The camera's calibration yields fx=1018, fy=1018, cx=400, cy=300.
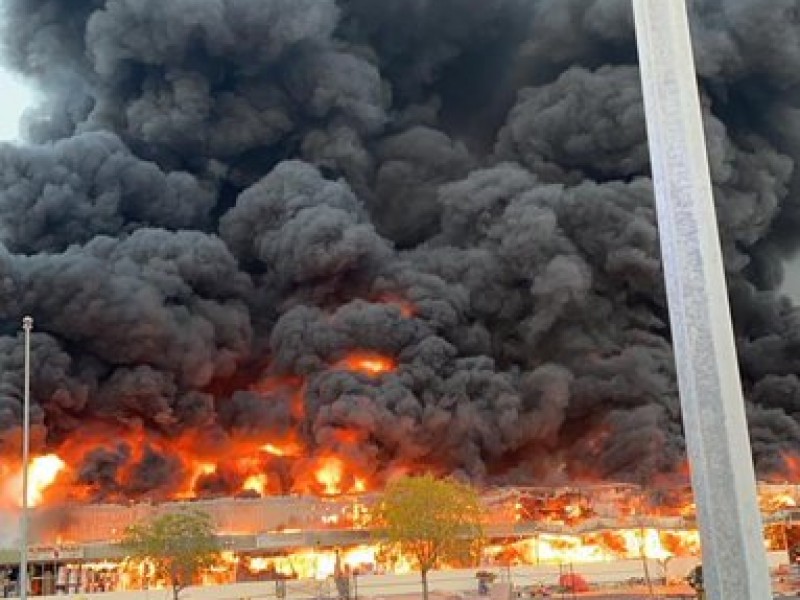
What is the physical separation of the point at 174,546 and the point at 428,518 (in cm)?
1094

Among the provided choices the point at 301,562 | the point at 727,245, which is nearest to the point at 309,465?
the point at 301,562

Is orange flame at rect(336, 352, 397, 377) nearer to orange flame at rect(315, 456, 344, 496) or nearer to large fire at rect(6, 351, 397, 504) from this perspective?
large fire at rect(6, 351, 397, 504)

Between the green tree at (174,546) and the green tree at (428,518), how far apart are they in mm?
8334

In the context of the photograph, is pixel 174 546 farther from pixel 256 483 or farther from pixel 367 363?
pixel 256 483

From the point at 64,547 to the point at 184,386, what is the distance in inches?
487

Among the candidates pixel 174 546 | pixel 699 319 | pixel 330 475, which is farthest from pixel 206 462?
pixel 699 319

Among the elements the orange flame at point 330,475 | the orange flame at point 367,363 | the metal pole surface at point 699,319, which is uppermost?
the orange flame at point 367,363

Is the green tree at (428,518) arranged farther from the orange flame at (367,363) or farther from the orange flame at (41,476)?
the orange flame at (41,476)

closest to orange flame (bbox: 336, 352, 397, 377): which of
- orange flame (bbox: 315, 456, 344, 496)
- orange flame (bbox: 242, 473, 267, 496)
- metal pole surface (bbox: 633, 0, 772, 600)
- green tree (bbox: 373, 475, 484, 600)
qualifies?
orange flame (bbox: 315, 456, 344, 496)

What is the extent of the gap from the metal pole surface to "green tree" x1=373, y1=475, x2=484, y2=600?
3906 centimetres

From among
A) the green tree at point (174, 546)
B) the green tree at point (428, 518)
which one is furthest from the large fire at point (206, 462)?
the green tree at point (174, 546)

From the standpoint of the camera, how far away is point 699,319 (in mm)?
5055

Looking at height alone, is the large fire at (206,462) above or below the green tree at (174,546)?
above

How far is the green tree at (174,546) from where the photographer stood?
42625mm
